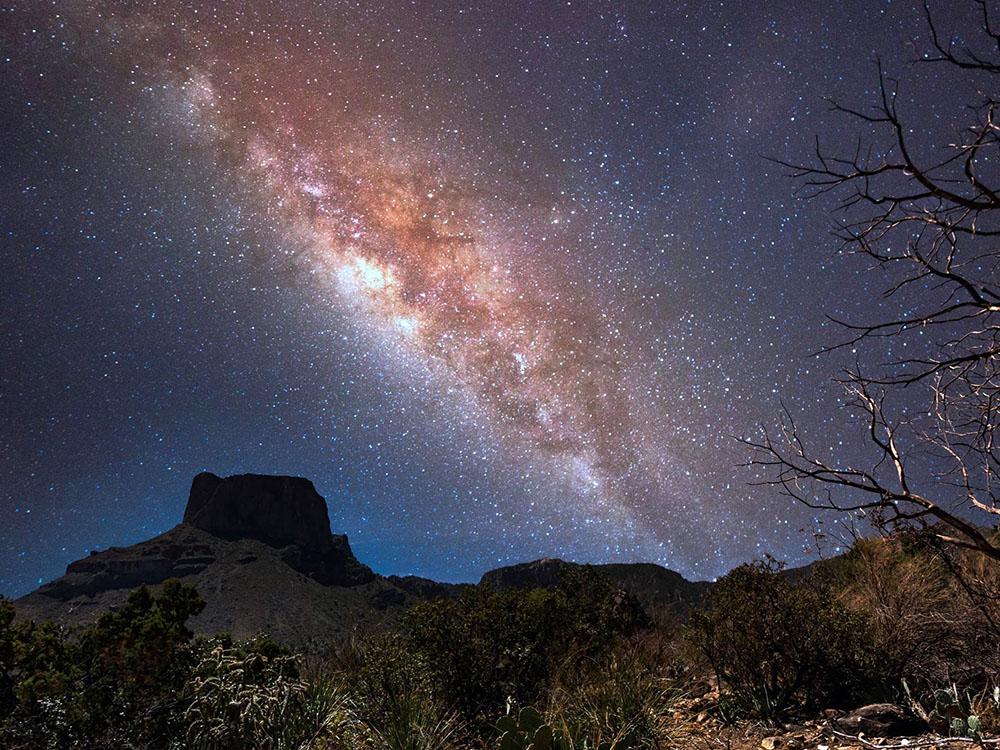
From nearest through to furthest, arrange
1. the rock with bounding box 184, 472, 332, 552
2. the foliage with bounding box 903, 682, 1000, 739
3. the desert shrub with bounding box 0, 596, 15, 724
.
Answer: the foliage with bounding box 903, 682, 1000, 739 → the desert shrub with bounding box 0, 596, 15, 724 → the rock with bounding box 184, 472, 332, 552

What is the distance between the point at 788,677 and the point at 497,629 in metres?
4.63

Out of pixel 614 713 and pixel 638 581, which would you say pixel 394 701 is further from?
pixel 638 581

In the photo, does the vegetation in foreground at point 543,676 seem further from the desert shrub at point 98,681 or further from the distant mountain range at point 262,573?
the distant mountain range at point 262,573

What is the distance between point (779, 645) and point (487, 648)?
4584mm

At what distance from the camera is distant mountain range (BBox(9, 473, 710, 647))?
5456cm

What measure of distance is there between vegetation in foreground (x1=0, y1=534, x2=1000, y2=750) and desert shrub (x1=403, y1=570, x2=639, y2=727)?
1.2 inches

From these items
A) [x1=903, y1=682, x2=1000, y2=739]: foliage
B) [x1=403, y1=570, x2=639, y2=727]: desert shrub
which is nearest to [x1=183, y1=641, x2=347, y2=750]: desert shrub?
[x1=403, y1=570, x2=639, y2=727]: desert shrub

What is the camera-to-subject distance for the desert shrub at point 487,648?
9.62 meters

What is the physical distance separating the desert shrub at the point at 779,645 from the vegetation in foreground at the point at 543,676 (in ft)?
0.08

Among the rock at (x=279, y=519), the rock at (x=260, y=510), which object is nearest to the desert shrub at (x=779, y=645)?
the rock at (x=279, y=519)

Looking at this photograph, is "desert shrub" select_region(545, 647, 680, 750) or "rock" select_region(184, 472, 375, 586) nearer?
"desert shrub" select_region(545, 647, 680, 750)

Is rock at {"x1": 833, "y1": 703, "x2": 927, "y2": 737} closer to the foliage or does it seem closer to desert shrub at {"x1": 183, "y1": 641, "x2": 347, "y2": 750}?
the foliage

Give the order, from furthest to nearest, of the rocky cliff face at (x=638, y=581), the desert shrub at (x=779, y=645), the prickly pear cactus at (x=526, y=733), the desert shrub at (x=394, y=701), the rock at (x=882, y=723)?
the rocky cliff face at (x=638, y=581) → the desert shrub at (x=779, y=645) → the desert shrub at (x=394, y=701) → the rock at (x=882, y=723) → the prickly pear cactus at (x=526, y=733)

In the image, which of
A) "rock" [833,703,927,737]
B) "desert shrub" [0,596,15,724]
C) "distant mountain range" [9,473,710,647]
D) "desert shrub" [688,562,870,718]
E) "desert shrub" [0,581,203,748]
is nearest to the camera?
"rock" [833,703,927,737]
